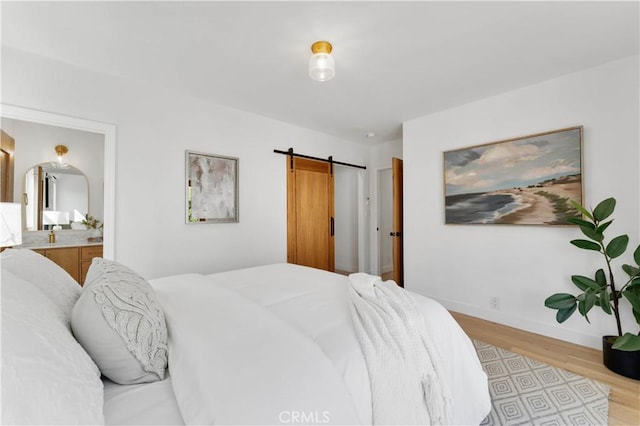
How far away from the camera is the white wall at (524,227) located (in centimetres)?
234

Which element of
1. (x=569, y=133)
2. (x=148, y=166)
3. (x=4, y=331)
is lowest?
(x=4, y=331)

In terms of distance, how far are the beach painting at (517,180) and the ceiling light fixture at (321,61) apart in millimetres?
2052

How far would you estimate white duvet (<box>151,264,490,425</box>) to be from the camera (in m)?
0.77

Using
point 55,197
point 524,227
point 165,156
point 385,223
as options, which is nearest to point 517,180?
point 524,227

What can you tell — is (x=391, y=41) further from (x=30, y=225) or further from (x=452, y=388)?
(x=30, y=225)

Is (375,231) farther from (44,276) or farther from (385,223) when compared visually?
(44,276)

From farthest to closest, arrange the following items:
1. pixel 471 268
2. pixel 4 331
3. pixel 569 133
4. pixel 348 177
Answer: pixel 348 177, pixel 471 268, pixel 569 133, pixel 4 331

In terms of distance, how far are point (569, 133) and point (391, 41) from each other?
76.4 inches

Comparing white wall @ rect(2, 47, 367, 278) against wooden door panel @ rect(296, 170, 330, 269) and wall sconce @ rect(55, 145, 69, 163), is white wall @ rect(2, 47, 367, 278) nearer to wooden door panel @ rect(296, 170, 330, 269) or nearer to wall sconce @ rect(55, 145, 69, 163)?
wooden door panel @ rect(296, 170, 330, 269)

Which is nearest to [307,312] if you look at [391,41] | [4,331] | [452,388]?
[452,388]

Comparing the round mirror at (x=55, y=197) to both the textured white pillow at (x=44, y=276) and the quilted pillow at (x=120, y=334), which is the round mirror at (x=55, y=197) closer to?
the textured white pillow at (x=44, y=276)

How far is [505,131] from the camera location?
2961mm

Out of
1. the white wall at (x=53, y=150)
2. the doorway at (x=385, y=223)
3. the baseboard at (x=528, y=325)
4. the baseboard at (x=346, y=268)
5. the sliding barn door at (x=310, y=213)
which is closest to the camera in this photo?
the baseboard at (x=528, y=325)

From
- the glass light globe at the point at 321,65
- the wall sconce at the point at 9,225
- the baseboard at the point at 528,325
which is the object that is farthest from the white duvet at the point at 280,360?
the baseboard at the point at 528,325
